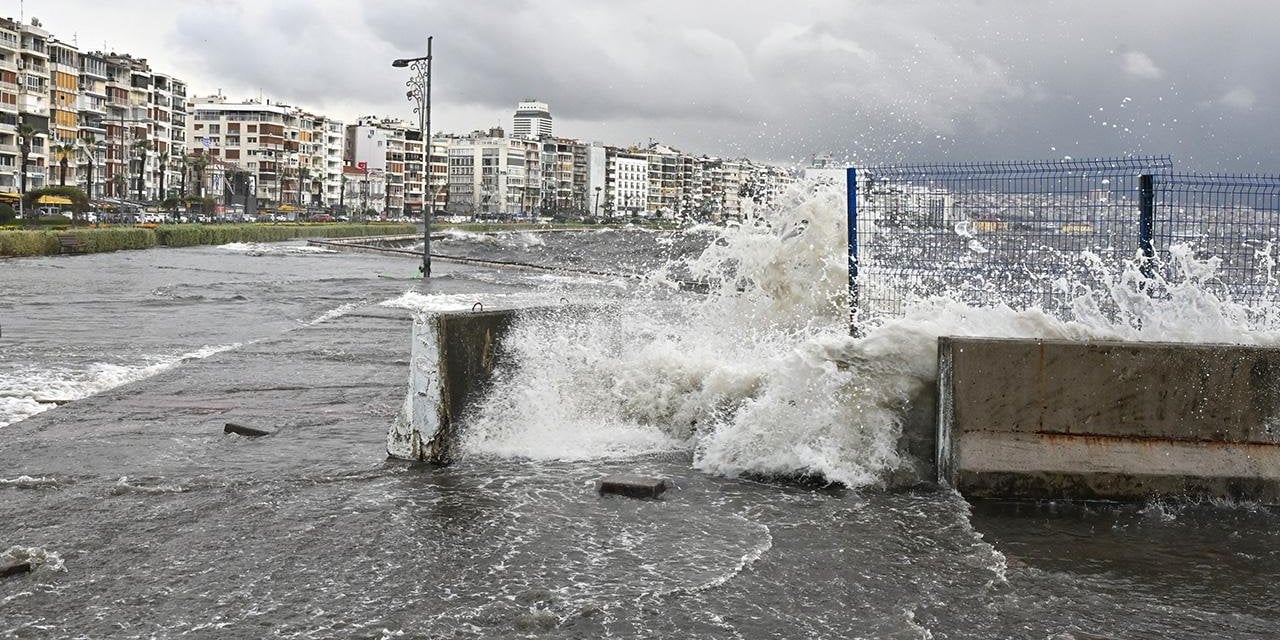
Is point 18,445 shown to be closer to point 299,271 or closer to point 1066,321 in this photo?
point 1066,321

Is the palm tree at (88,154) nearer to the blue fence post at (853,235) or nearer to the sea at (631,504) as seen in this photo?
the sea at (631,504)

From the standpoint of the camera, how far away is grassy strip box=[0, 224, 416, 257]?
56.0 m

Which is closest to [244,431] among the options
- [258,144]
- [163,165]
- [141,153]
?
[141,153]

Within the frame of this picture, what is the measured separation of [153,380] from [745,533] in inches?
366

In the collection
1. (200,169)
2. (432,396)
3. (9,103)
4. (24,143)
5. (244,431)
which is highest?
(9,103)

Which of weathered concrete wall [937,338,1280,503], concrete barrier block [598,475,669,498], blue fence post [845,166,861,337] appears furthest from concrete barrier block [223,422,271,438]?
weathered concrete wall [937,338,1280,503]

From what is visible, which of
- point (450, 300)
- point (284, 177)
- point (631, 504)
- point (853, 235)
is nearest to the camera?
point (631, 504)

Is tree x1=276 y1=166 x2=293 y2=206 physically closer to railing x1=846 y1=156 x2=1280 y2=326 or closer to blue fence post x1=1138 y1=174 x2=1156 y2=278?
railing x1=846 y1=156 x2=1280 y2=326

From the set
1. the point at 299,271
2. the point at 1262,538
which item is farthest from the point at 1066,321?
the point at 299,271

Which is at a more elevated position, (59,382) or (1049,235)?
(1049,235)

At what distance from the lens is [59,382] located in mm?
14148

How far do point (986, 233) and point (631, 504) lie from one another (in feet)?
15.4

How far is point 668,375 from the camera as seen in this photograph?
38.6ft

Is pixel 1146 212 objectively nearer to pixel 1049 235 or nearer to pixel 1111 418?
pixel 1049 235
